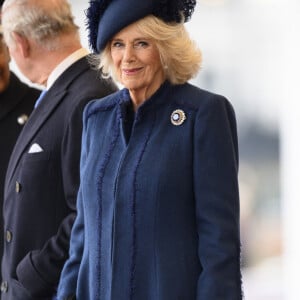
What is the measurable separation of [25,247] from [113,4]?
928 mm

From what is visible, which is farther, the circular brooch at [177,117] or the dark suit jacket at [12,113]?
the dark suit jacket at [12,113]

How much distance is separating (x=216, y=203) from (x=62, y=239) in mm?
706

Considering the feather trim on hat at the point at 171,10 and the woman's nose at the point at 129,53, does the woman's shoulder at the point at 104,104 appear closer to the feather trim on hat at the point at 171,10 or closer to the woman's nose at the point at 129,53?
the woman's nose at the point at 129,53

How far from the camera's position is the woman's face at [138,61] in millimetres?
2316

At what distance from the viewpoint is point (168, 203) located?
7.34 ft

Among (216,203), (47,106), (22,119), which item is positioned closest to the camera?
(216,203)

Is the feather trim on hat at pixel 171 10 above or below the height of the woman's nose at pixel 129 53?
above

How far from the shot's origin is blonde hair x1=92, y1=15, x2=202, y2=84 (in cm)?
230

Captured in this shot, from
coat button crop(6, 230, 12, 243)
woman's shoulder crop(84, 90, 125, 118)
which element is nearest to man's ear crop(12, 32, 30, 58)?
woman's shoulder crop(84, 90, 125, 118)

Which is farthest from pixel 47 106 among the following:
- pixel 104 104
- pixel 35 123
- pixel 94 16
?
pixel 94 16

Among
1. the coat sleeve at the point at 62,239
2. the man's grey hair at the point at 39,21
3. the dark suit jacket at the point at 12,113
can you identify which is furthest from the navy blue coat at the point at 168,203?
the dark suit jacket at the point at 12,113

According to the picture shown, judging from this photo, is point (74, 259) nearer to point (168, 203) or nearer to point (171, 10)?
point (168, 203)

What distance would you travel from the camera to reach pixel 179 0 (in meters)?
2.34

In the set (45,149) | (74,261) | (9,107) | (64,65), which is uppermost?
(64,65)
